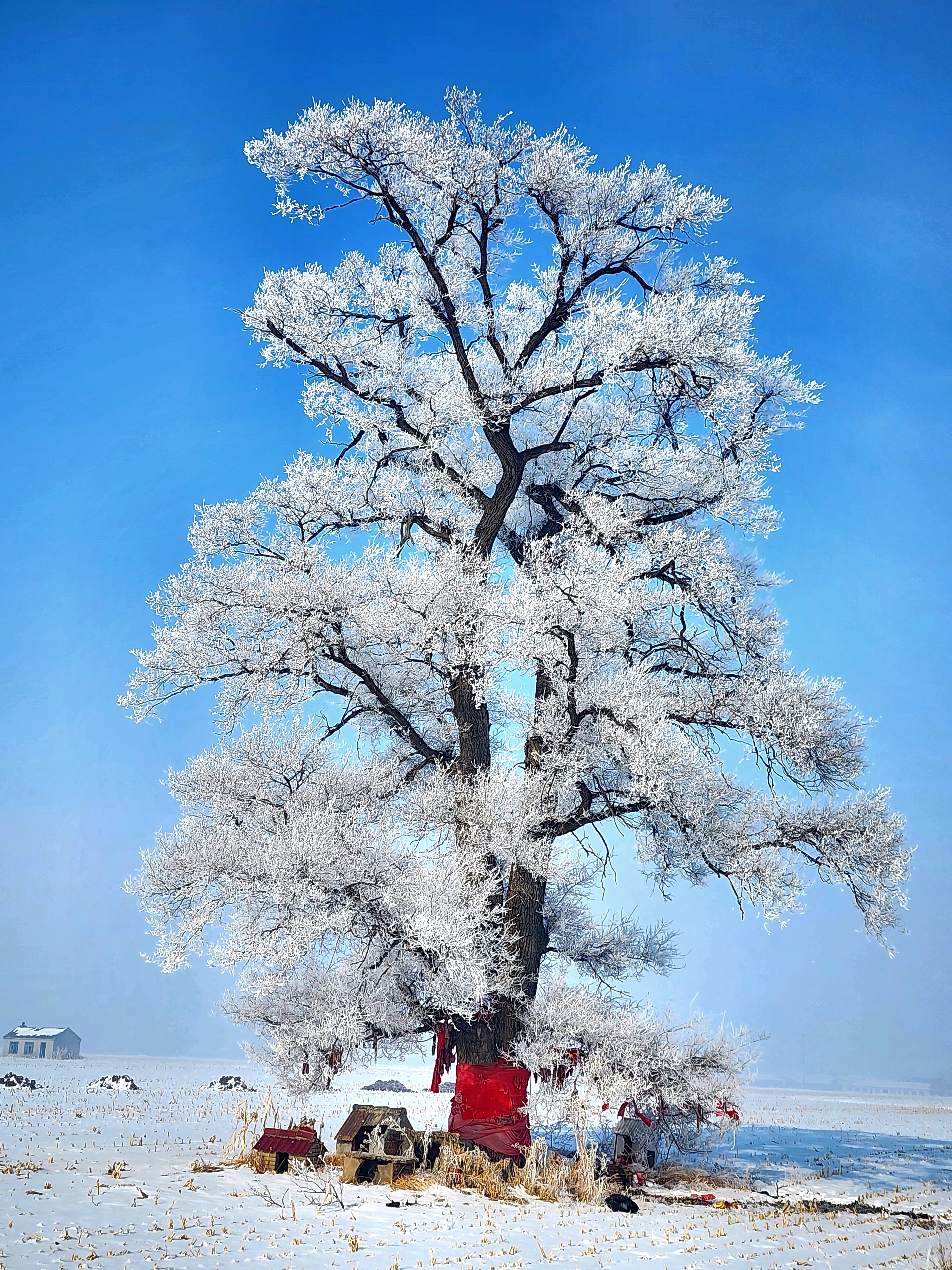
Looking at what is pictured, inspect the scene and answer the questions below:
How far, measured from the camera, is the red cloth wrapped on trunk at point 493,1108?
12.0 m

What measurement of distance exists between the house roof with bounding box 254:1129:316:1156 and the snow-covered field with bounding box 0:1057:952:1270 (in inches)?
20.8

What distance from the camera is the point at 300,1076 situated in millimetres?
12375

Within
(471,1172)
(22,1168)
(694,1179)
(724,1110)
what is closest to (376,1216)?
(471,1172)

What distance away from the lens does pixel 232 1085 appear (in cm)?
2414

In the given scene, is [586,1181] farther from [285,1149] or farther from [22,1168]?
[22,1168]

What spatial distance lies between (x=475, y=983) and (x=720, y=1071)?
3.87 metres

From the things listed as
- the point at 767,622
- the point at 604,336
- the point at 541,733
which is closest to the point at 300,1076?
the point at 541,733

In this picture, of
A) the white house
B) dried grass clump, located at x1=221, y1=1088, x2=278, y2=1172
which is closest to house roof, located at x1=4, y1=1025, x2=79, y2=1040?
the white house

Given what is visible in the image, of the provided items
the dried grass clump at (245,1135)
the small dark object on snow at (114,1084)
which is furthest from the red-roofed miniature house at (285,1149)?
the small dark object on snow at (114,1084)

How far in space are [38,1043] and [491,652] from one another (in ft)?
121

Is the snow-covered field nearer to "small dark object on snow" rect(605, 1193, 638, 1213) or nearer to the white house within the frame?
"small dark object on snow" rect(605, 1193, 638, 1213)

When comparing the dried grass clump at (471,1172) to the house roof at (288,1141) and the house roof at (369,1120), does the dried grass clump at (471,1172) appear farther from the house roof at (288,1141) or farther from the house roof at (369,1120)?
the house roof at (288,1141)

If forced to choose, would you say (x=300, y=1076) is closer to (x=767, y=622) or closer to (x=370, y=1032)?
(x=370, y=1032)

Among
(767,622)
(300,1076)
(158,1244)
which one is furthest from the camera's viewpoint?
(767,622)
